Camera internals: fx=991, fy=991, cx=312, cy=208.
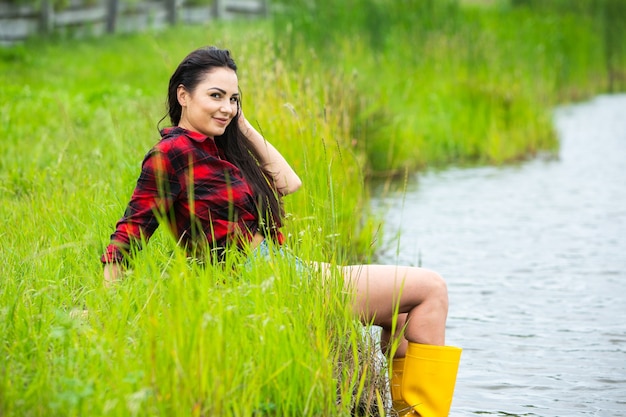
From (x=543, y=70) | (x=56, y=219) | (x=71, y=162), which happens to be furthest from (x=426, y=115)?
(x=56, y=219)

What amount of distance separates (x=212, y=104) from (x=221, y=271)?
646mm

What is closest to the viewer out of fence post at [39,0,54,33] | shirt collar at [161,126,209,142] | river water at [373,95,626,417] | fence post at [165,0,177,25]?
shirt collar at [161,126,209,142]

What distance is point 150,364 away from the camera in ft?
9.29

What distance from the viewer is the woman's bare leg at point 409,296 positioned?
3730 millimetres

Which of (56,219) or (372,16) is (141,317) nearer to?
(56,219)

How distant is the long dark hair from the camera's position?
3.79m

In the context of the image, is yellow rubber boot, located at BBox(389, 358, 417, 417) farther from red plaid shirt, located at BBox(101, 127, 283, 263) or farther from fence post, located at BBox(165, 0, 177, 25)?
fence post, located at BBox(165, 0, 177, 25)

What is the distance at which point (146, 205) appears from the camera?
11.8ft

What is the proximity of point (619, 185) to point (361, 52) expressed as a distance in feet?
10.8

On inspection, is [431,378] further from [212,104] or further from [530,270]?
[530,270]

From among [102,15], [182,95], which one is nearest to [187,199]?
[182,95]

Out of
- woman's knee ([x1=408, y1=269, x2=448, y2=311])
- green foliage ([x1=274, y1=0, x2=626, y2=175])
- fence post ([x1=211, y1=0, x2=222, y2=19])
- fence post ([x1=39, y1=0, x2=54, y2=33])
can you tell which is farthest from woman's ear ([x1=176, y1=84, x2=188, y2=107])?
fence post ([x1=211, y1=0, x2=222, y2=19])

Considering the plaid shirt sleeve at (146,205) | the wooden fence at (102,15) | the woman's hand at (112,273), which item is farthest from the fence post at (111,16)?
the woman's hand at (112,273)

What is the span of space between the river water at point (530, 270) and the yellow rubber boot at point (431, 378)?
42cm
